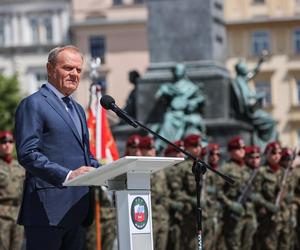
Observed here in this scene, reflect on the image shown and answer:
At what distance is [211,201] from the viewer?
14.7 m

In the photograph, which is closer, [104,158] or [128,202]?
[128,202]

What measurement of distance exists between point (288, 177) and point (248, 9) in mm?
48444

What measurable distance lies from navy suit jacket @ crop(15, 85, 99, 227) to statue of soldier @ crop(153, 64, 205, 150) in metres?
9.07

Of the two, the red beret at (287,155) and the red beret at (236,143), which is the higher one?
the red beret at (236,143)

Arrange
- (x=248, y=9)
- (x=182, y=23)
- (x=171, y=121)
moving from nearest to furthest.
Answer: (x=171, y=121), (x=182, y=23), (x=248, y=9)

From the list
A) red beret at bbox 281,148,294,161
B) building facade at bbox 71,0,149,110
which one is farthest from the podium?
building facade at bbox 71,0,149,110

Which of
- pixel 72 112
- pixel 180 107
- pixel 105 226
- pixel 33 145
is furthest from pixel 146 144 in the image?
pixel 33 145

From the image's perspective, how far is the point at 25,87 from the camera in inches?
2717

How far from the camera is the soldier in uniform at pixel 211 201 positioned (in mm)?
14500

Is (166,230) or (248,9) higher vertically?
(248,9)

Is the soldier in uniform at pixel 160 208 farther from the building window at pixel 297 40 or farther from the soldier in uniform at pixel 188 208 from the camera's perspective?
the building window at pixel 297 40

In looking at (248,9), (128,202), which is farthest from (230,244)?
(248,9)

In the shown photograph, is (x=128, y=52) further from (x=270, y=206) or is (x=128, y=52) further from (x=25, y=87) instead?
(x=270, y=206)

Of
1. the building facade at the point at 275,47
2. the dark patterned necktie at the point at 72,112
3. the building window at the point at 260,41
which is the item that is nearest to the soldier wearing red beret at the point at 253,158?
the dark patterned necktie at the point at 72,112
